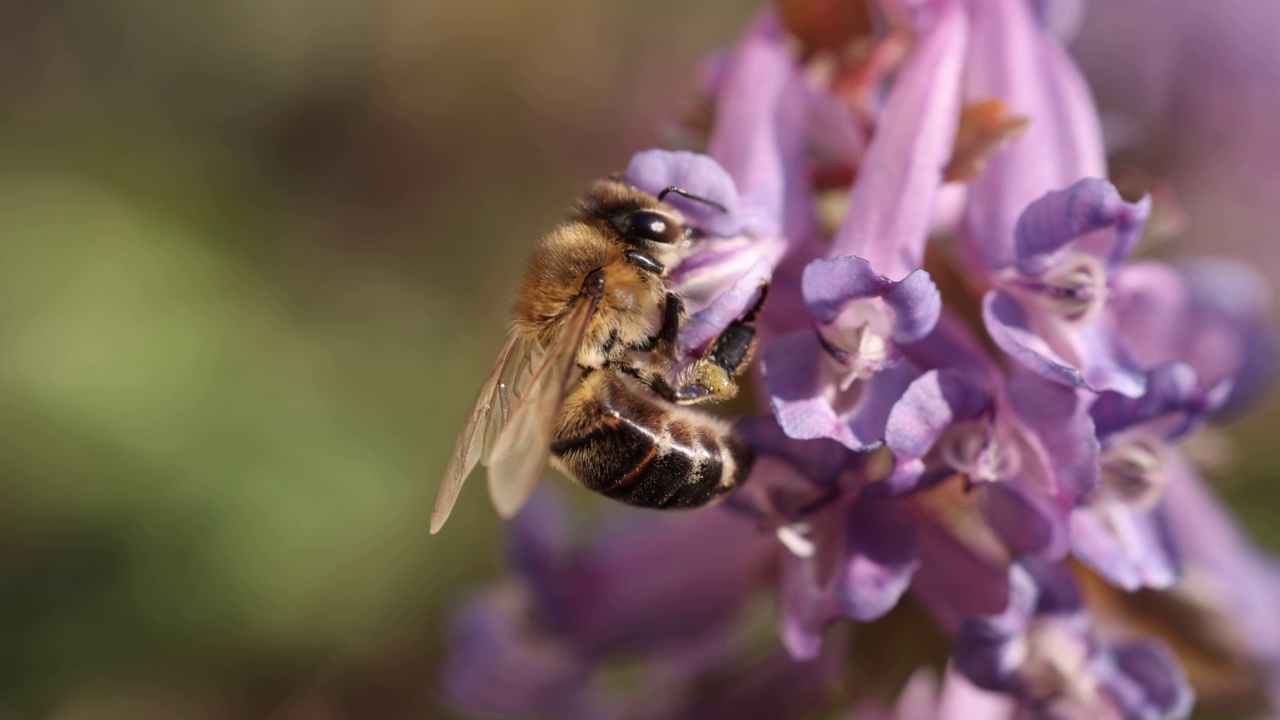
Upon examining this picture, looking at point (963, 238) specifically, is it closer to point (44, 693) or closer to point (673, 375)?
point (673, 375)

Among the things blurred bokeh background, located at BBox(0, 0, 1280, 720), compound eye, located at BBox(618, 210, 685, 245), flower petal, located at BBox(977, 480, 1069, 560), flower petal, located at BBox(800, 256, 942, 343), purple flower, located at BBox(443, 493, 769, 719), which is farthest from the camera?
blurred bokeh background, located at BBox(0, 0, 1280, 720)

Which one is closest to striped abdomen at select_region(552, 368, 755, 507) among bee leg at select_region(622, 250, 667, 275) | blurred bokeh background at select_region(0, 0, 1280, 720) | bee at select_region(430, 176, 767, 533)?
bee at select_region(430, 176, 767, 533)

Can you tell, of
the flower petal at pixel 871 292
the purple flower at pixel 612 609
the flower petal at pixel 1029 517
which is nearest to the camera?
the flower petal at pixel 871 292

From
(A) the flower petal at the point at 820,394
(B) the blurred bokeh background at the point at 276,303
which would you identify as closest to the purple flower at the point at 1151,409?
(A) the flower petal at the point at 820,394

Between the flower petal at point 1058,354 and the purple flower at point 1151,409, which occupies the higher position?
the flower petal at point 1058,354

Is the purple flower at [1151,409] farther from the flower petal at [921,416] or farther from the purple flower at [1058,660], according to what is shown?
the flower petal at [921,416]

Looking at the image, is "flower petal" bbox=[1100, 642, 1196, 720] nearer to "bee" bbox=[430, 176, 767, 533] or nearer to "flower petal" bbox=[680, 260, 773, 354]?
"bee" bbox=[430, 176, 767, 533]
